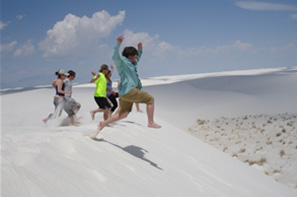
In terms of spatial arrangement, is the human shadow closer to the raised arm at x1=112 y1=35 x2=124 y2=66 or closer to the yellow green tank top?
the raised arm at x1=112 y1=35 x2=124 y2=66

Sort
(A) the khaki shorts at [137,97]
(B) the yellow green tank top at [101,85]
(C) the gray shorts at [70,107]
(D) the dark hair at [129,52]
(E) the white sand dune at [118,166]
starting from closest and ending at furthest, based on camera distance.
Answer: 1. (E) the white sand dune at [118,166]
2. (A) the khaki shorts at [137,97]
3. (D) the dark hair at [129,52]
4. (B) the yellow green tank top at [101,85]
5. (C) the gray shorts at [70,107]

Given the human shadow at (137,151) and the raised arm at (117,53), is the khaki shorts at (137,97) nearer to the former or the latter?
the raised arm at (117,53)

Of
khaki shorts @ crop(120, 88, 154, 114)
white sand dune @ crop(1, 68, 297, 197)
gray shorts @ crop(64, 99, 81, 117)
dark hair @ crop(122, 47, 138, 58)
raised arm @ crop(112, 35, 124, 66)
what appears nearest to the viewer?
white sand dune @ crop(1, 68, 297, 197)

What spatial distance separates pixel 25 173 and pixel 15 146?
0.75m

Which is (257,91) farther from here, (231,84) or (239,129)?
(239,129)

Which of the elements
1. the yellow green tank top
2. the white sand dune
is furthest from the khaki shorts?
the yellow green tank top

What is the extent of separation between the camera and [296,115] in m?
12.6

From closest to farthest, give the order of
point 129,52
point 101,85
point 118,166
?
point 118,166
point 129,52
point 101,85

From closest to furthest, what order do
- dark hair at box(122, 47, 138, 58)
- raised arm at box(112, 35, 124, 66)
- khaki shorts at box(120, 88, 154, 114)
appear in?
raised arm at box(112, 35, 124, 66) < khaki shorts at box(120, 88, 154, 114) < dark hair at box(122, 47, 138, 58)

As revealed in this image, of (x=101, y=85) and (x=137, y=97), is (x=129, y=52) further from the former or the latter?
(x=101, y=85)

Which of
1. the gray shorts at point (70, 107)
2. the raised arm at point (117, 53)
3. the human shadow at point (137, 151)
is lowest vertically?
the human shadow at point (137, 151)

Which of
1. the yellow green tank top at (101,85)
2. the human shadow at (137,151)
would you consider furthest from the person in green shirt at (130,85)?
the yellow green tank top at (101,85)

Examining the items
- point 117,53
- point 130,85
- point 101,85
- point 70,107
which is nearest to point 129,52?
point 117,53

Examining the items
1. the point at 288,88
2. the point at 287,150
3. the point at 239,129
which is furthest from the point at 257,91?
the point at 287,150
